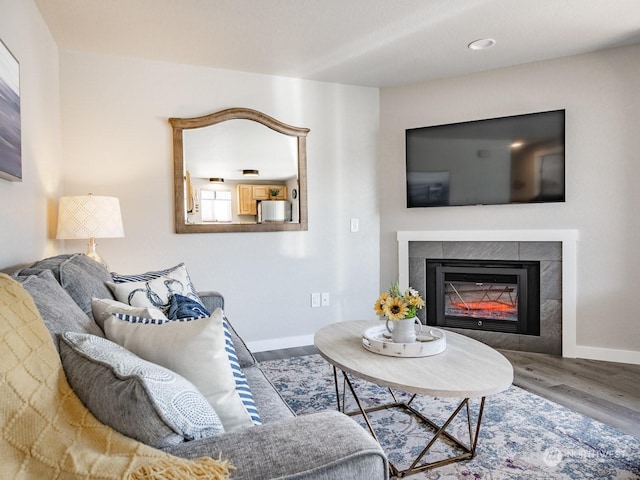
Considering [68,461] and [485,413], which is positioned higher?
[68,461]

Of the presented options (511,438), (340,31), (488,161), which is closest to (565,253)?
(488,161)

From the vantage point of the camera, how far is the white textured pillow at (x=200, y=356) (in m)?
0.99

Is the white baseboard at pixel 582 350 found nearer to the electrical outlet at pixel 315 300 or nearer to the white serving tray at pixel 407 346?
the electrical outlet at pixel 315 300

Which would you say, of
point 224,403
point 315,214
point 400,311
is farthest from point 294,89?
point 224,403

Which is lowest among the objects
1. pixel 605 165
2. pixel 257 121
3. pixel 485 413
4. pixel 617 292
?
pixel 485 413

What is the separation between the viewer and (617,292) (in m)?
3.18

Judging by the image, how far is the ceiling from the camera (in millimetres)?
2428

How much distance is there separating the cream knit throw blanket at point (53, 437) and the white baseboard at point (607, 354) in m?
3.37

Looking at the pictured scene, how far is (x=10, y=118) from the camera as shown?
70.1 inches

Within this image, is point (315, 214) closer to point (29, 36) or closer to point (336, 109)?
point (336, 109)

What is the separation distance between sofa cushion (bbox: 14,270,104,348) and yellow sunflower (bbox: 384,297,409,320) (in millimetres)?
1128

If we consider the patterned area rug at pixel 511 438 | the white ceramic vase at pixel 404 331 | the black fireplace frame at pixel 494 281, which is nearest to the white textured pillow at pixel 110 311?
the white ceramic vase at pixel 404 331

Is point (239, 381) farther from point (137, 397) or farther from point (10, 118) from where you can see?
point (10, 118)

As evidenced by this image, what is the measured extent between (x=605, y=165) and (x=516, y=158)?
0.61 m
